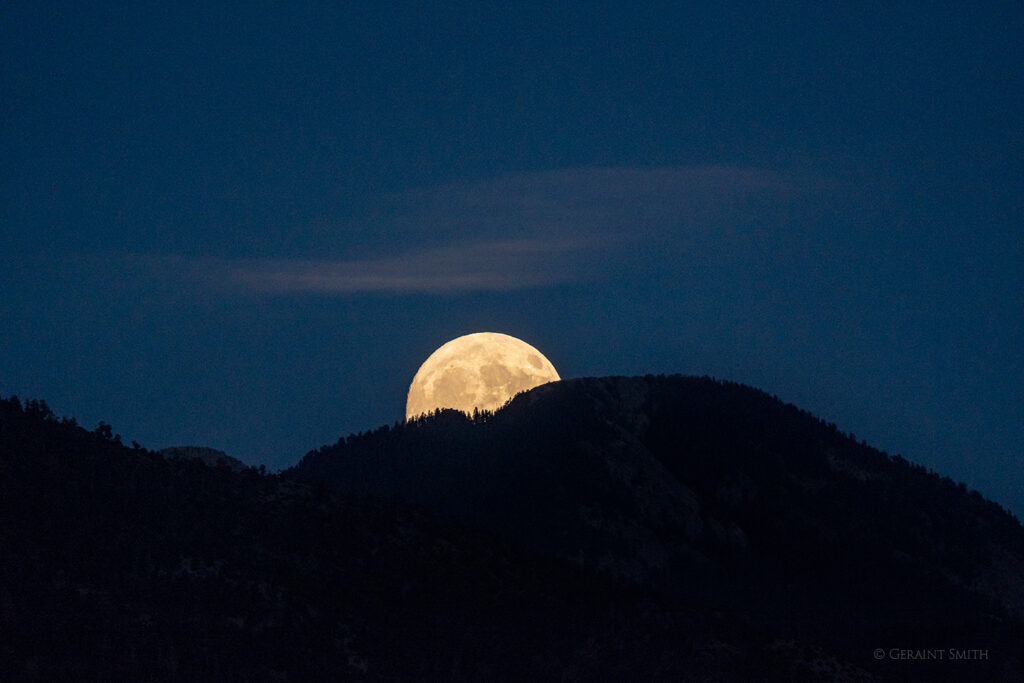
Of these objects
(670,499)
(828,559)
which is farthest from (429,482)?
(828,559)

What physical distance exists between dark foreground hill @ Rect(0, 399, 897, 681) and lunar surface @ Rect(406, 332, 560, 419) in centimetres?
7828

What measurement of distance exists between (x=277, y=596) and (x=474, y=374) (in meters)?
105

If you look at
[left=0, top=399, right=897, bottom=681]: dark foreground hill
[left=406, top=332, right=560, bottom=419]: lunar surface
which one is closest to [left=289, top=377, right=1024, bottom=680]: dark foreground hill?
[left=406, top=332, right=560, bottom=419]: lunar surface

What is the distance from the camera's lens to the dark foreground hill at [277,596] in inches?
2982

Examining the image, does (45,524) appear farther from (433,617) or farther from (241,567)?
(433,617)

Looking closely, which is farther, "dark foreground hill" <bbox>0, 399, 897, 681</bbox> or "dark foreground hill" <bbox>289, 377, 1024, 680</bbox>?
"dark foreground hill" <bbox>289, 377, 1024, 680</bbox>

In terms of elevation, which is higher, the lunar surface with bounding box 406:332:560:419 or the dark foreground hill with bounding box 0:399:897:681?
the lunar surface with bounding box 406:332:560:419

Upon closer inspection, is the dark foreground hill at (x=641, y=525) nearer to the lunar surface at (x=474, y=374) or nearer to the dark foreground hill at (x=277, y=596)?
→ the lunar surface at (x=474, y=374)

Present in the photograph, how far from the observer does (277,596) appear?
86.6m

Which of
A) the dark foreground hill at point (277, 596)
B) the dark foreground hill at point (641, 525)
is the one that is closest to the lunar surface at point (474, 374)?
the dark foreground hill at point (641, 525)

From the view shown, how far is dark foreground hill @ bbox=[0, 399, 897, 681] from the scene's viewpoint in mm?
75750

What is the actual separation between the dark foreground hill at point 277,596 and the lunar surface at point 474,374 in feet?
257

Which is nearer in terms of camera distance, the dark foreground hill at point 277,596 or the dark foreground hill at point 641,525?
the dark foreground hill at point 277,596

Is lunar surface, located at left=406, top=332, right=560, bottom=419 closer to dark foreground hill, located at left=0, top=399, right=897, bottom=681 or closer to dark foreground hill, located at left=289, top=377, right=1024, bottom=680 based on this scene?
dark foreground hill, located at left=289, top=377, right=1024, bottom=680
